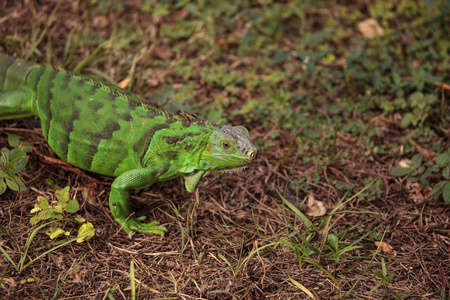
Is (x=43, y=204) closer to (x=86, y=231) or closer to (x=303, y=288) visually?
(x=86, y=231)

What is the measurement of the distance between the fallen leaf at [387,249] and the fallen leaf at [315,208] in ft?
1.99

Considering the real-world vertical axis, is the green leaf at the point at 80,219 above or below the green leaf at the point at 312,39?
below

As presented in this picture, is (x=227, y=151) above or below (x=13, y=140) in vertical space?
above

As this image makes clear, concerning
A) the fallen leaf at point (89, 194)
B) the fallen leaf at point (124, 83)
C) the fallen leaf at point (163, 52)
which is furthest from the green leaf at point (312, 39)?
the fallen leaf at point (89, 194)

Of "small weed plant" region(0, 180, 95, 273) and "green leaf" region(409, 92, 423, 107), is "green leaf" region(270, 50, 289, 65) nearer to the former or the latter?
"green leaf" region(409, 92, 423, 107)

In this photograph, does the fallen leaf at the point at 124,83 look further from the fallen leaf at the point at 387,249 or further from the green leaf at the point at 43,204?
the fallen leaf at the point at 387,249

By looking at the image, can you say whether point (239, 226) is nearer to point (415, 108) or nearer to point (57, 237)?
point (57, 237)

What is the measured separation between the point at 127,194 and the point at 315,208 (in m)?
1.90

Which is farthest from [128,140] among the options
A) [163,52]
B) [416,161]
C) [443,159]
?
[443,159]

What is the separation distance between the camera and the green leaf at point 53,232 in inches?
148

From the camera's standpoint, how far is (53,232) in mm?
3812

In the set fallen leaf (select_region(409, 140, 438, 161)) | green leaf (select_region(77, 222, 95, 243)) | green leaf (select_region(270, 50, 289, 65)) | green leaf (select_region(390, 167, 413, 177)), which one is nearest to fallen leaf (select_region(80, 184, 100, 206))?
green leaf (select_region(77, 222, 95, 243))

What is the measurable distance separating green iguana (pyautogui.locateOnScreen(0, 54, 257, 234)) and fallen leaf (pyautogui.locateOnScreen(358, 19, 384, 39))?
10.9 feet

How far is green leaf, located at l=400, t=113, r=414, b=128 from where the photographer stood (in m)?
5.24
